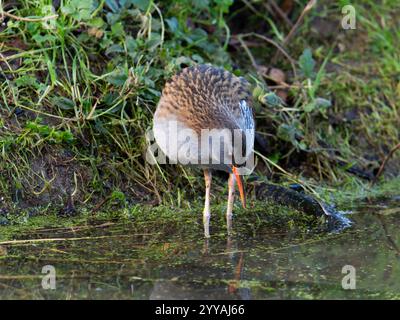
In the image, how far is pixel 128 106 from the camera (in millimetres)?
6848

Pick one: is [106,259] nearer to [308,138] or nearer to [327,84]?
[308,138]

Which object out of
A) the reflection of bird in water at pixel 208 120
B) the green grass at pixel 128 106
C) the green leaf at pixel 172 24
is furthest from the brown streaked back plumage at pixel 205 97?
the green leaf at pixel 172 24

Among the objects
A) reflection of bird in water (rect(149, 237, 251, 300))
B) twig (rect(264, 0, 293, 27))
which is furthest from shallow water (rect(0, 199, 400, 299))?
twig (rect(264, 0, 293, 27))

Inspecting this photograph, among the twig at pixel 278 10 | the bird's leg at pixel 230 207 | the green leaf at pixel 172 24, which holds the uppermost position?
the twig at pixel 278 10

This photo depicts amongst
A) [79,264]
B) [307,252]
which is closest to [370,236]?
[307,252]

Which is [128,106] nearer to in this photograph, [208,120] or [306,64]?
[208,120]

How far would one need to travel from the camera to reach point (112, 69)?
6.86m

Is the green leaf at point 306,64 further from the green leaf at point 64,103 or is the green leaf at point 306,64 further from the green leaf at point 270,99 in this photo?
the green leaf at point 64,103

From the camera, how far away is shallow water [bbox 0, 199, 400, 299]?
4504 millimetres

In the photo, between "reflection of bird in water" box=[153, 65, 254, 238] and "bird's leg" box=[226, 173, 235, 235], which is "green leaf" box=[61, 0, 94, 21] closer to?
"reflection of bird in water" box=[153, 65, 254, 238]

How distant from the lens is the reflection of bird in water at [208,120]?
5484 millimetres

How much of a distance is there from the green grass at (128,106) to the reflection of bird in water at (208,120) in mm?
516

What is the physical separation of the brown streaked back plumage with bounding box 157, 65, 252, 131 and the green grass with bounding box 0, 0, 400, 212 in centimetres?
45

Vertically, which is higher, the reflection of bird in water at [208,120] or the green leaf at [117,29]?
the green leaf at [117,29]
